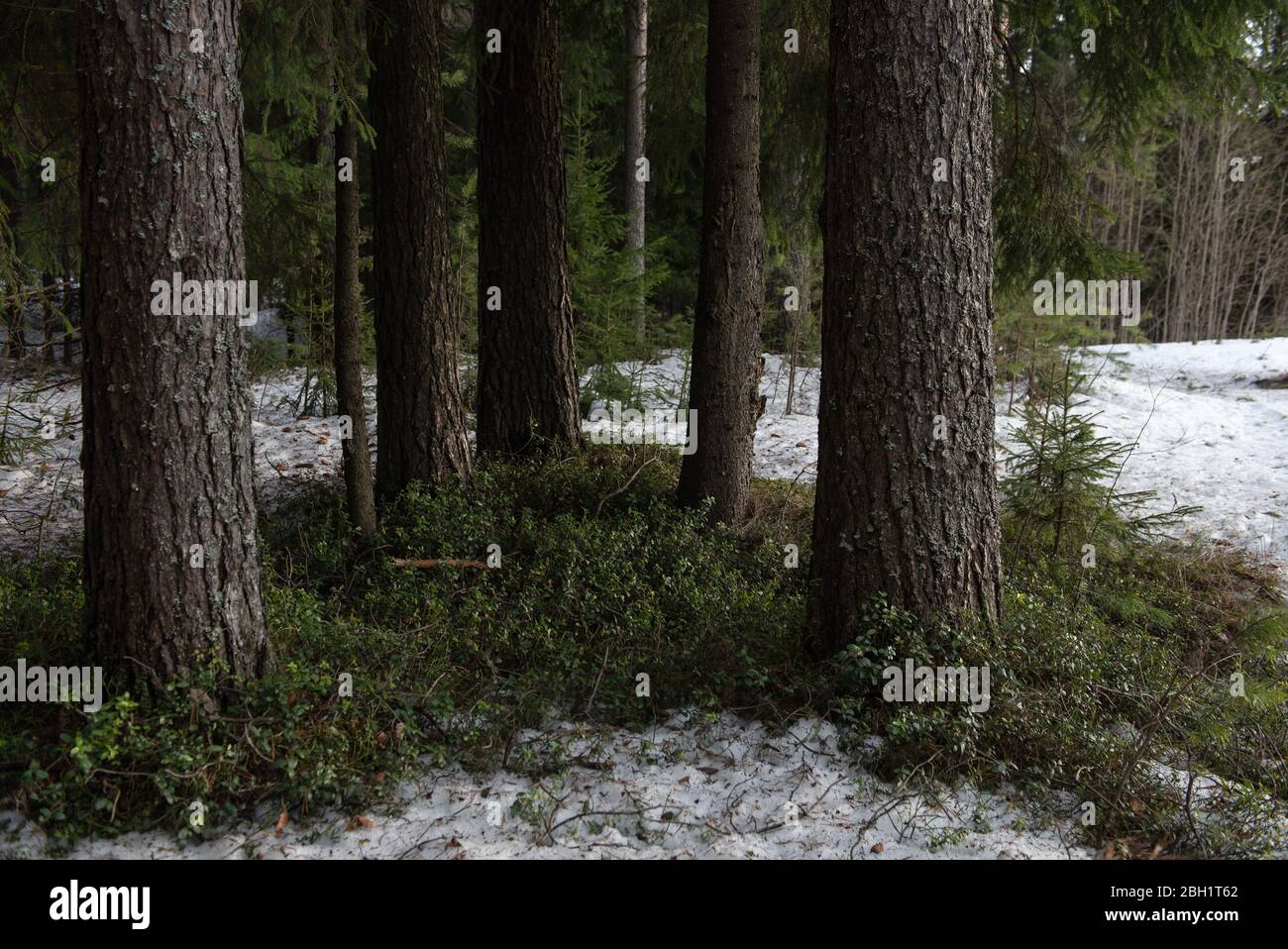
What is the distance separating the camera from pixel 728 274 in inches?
276

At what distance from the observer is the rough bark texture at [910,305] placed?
464cm

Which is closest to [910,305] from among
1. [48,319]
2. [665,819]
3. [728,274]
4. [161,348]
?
[728,274]

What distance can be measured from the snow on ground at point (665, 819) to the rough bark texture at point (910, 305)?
→ 0.90m

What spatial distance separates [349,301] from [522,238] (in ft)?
7.47

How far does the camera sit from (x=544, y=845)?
389 centimetres

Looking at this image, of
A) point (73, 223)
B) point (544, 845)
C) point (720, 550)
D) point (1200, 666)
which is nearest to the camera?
point (544, 845)

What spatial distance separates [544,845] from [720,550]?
10.5ft

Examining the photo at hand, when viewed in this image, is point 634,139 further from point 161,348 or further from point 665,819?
point 665,819

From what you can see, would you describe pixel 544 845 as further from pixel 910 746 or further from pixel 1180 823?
pixel 1180 823

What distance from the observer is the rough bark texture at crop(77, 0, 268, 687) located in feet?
13.0

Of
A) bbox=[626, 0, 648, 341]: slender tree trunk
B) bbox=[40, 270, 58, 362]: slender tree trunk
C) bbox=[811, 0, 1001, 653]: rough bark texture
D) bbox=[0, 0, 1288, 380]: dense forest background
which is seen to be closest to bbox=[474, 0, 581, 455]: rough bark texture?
bbox=[0, 0, 1288, 380]: dense forest background

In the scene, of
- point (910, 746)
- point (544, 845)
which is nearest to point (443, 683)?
point (544, 845)

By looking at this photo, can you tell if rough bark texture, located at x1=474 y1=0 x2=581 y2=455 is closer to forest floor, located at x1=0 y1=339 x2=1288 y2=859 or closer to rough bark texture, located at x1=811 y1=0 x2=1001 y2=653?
rough bark texture, located at x1=811 y1=0 x2=1001 y2=653
